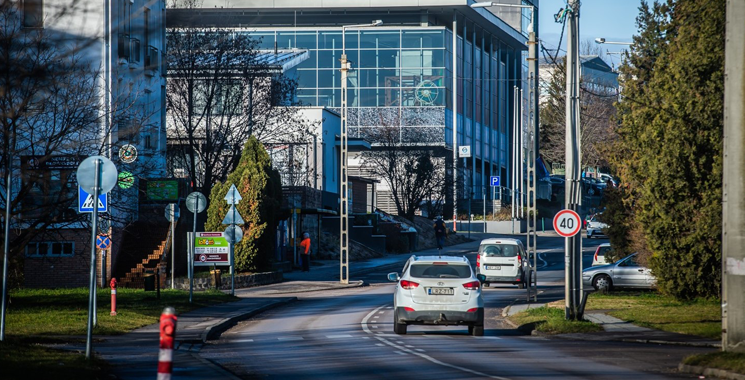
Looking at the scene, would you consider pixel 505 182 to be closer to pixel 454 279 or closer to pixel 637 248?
pixel 637 248

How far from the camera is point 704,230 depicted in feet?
85.1

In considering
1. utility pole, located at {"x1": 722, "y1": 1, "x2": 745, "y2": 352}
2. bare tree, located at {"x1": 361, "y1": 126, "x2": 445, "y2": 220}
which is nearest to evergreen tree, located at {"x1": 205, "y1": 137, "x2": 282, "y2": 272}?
utility pole, located at {"x1": 722, "y1": 1, "x2": 745, "y2": 352}

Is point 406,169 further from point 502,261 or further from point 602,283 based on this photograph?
point 602,283

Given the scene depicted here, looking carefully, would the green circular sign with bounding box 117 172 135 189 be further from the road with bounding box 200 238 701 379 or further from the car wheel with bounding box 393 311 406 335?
the car wheel with bounding box 393 311 406 335

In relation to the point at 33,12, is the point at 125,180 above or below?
below

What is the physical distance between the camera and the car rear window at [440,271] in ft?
65.8

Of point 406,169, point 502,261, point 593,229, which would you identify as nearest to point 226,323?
point 502,261

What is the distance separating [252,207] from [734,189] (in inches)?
1046

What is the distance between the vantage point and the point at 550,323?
21.6 meters

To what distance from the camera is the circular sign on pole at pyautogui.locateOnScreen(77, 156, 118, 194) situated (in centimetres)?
1407

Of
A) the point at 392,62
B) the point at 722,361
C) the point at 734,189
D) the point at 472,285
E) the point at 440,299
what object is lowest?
the point at 722,361

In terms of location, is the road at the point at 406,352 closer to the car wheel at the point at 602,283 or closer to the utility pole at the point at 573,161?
the utility pole at the point at 573,161

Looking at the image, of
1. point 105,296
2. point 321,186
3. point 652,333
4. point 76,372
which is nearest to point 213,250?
point 105,296

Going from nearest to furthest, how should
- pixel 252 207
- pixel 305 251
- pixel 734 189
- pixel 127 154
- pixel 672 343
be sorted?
pixel 734 189 → pixel 672 343 → pixel 127 154 → pixel 252 207 → pixel 305 251
